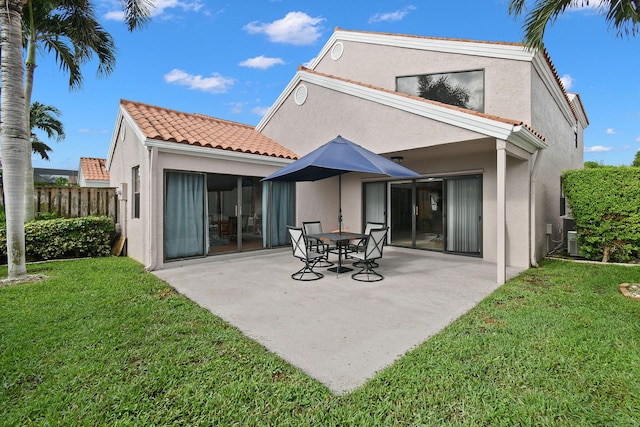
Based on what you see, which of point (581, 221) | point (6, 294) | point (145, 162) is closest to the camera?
point (6, 294)

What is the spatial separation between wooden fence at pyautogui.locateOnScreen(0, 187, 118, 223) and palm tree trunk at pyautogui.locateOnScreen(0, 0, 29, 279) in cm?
442

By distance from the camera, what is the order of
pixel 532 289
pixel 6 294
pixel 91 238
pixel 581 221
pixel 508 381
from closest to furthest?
pixel 508 381
pixel 6 294
pixel 532 289
pixel 581 221
pixel 91 238

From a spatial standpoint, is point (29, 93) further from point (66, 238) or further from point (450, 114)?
point (450, 114)

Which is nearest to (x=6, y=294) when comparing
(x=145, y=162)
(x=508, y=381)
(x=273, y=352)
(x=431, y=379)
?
(x=145, y=162)

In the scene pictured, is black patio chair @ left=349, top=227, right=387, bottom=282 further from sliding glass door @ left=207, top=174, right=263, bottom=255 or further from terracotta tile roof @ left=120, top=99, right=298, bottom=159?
terracotta tile roof @ left=120, top=99, right=298, bottom=159

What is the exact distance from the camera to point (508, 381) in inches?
125

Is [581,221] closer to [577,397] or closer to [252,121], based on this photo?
[577,397]

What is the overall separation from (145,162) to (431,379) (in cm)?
A: 887

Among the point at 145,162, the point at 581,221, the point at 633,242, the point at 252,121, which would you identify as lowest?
the point at 633,242

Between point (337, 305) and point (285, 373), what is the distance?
7.79 ft

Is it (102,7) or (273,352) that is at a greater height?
(102,7)

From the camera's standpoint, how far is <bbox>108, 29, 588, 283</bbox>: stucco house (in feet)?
27.8

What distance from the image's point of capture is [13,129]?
7.09 meters

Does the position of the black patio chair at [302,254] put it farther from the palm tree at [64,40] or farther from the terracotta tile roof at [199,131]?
the palm tree at [64,40]
